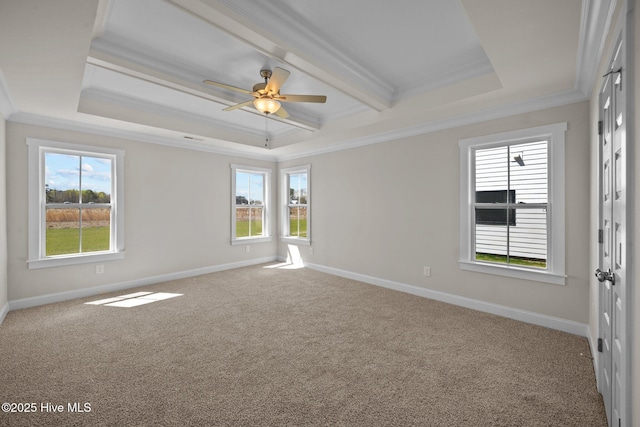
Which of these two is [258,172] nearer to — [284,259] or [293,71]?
[284,259]

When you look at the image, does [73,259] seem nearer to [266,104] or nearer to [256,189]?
[256,189]

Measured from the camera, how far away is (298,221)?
6367mm

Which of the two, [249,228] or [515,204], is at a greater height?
[515,204]

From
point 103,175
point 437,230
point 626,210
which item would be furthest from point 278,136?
point 626,210

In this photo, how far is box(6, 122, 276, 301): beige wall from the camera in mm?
3660

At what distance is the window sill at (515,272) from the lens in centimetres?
309

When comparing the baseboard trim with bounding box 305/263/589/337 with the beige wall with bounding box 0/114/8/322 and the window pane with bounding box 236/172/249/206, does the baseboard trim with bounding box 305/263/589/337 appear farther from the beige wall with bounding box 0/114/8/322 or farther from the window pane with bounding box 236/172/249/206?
the beige wall with bounding box 0/114/8/322

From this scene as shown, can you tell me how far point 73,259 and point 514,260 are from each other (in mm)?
5733

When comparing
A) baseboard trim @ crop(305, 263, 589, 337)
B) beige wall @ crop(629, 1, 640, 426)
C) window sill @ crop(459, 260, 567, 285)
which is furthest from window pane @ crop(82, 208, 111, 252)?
beige wall @ crop(629, 1, 640, 426)

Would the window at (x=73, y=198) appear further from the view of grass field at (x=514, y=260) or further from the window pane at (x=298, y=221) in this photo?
the view of grass field at (x=514, y=260)

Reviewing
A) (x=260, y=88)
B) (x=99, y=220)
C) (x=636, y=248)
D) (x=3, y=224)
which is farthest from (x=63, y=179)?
(x=636, y=248)

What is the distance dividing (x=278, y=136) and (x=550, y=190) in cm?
430

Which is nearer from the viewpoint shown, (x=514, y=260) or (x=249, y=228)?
(x=514, y=260)

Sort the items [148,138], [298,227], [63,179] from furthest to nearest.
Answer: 1. [298,227]
2. [148,138]
3. [63,179]
